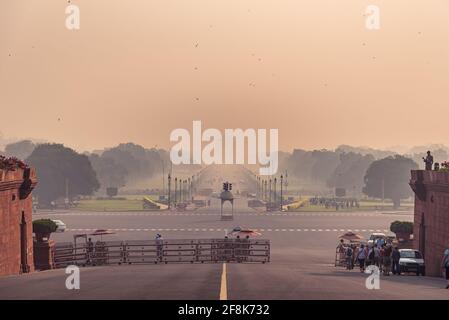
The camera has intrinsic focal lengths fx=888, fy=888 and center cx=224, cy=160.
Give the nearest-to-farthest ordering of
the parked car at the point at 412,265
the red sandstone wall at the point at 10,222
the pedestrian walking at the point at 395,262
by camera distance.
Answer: the red sandstone wall at the point at 10,222, the pedestrian walking at the point at 395,262, the parked car at the point at 412,265

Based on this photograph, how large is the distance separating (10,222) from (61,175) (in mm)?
143158

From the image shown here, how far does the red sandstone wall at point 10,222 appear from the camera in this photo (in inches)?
1596

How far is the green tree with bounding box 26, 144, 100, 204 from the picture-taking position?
184 meters

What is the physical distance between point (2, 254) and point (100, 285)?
13.6 m

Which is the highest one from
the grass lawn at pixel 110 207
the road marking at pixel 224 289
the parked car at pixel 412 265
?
the road marking at pixel 224 289

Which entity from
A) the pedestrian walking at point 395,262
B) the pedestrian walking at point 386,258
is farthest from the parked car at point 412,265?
the pedestrian walking at point 386,258

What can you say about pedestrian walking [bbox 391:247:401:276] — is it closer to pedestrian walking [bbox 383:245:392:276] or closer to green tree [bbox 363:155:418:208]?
pedestrian walking [bbox 383:245:392:276]

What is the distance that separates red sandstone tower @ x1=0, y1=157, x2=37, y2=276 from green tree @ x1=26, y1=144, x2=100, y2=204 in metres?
137

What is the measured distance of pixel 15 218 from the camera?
44031mm

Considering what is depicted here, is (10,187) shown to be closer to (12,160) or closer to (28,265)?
(12,160)

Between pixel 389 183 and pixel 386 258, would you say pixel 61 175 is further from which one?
pixel 386 258

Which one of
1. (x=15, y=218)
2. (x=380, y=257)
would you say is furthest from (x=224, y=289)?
(x=15, y=218)

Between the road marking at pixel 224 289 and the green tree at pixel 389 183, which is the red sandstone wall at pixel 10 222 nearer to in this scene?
the road marking at pixel 224 289

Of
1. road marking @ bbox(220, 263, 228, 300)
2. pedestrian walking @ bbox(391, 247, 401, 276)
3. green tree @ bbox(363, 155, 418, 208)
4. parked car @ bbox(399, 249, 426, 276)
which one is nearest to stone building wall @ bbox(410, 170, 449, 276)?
parked car @ bbox(399, 249, 426, 276)
